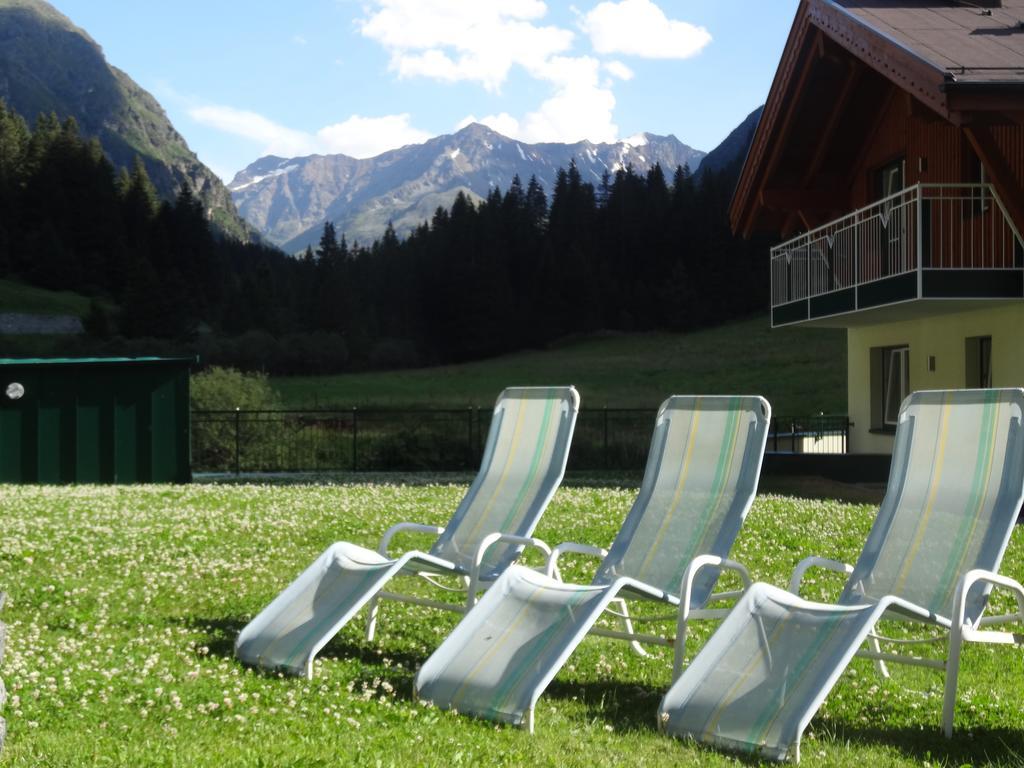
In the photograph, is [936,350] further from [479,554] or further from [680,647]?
[680,647]

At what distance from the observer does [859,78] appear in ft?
71.4

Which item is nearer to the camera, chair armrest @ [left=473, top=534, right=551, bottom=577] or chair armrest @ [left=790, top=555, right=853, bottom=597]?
chair armrest @ [left=790, top=555, right=853, bottom=597]

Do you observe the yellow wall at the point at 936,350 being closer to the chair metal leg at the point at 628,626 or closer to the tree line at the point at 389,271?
the chair metal leg at the point at 628,626

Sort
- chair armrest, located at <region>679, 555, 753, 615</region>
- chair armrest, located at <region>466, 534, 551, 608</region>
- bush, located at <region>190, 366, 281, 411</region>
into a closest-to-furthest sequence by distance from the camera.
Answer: chair armrest, located at <region>679, 555, 753, 615</region> → chair armrest, located at <region>466, 534, 551, 608</region> → bush, located at <region>190, 366, 281, 411</region>

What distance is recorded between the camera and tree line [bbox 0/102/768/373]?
274 ft

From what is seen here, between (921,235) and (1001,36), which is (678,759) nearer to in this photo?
(921,235)

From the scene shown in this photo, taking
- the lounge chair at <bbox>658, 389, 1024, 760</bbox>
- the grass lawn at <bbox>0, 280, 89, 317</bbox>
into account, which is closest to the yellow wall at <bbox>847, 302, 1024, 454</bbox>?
the lounge chair at <bbox>658, 389, 1024, 760</bbox>

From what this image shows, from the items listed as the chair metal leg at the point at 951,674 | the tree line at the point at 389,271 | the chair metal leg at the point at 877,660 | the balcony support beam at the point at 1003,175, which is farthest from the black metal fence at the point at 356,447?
the tree line at the point at 389,271

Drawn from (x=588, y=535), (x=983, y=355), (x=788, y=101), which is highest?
(x=788, y=101)

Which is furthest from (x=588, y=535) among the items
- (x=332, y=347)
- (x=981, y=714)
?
(x=332, y=347)

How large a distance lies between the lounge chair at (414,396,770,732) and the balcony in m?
12.0

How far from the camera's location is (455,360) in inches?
3339

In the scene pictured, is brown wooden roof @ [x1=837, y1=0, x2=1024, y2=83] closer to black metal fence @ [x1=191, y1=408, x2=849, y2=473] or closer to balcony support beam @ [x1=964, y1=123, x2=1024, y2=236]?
balcony support beam @ [x1=964, y1=123, x2=1024, y2=236]

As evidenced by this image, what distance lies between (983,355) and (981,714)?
1610 centimetres
